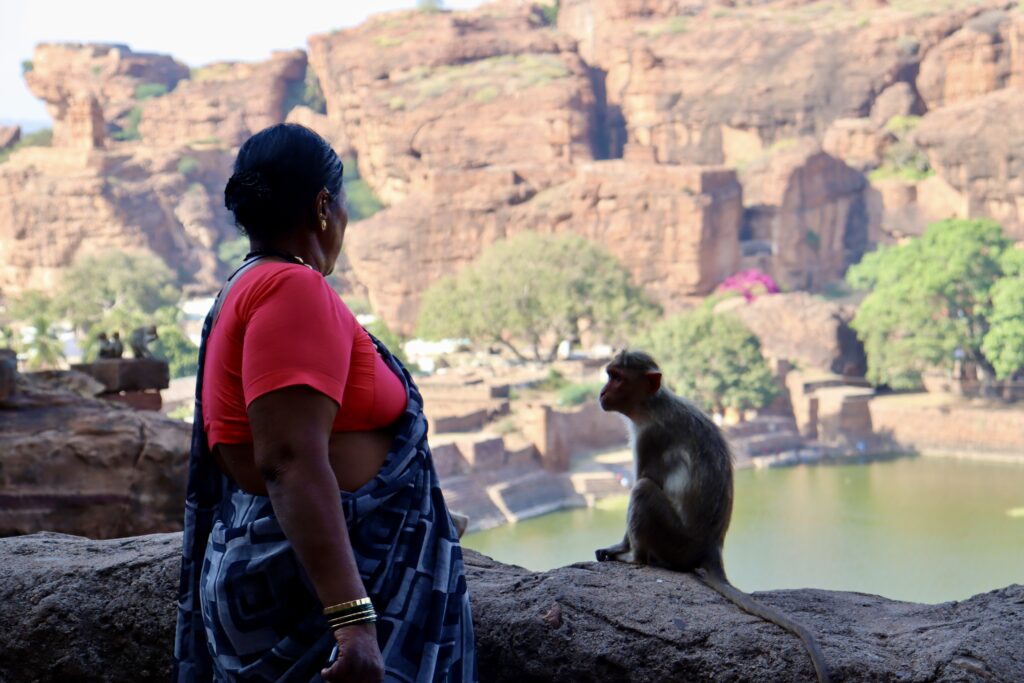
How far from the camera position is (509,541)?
79.8 ft

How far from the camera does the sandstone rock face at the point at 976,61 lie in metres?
42.0

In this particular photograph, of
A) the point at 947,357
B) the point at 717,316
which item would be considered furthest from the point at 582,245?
the point at 947,357

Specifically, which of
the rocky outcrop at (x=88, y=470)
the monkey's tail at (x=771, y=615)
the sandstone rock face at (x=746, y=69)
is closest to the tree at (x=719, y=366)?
the sandstone rock face at (x=746, y=69)

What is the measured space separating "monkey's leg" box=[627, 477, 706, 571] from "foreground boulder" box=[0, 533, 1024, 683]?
0.26m

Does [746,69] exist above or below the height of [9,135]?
above

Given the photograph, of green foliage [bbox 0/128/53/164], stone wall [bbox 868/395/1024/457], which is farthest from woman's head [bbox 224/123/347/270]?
green foliage [bbox 0/128/53/164]

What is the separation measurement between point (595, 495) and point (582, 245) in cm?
1254

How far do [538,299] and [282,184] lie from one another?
34679 mm

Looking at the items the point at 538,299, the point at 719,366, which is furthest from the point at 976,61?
the point at 719,366

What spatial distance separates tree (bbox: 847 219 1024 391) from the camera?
30109mm

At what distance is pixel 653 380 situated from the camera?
3.46 meters

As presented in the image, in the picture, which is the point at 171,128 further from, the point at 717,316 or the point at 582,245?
the point at 717,316

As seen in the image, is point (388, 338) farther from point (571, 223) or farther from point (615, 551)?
point (615, 551)

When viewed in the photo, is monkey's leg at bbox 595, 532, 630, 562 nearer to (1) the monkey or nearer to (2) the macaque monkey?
(2) the macaque monkey
